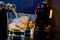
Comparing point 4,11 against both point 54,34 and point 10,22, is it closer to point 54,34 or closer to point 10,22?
point 10,22

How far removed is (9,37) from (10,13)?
183 millimetres

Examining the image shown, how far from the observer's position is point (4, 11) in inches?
44.2

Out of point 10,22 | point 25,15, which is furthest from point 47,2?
point 10,22

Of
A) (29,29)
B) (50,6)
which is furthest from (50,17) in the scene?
(29,29)

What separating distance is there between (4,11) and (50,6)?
0.35 meters

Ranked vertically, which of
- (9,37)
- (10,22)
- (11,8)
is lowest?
(9,37)

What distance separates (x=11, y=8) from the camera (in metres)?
1.12

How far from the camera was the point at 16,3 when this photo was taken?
1120 millimetres

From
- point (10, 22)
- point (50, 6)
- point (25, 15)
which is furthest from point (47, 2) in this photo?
point (10, 22)

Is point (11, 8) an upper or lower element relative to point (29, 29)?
upper

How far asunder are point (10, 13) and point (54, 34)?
0.37 m

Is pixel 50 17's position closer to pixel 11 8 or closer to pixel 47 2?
pixel 47 2

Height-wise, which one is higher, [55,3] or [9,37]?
[55,3]

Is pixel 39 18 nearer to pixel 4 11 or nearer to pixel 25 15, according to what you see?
pixel 25 15
